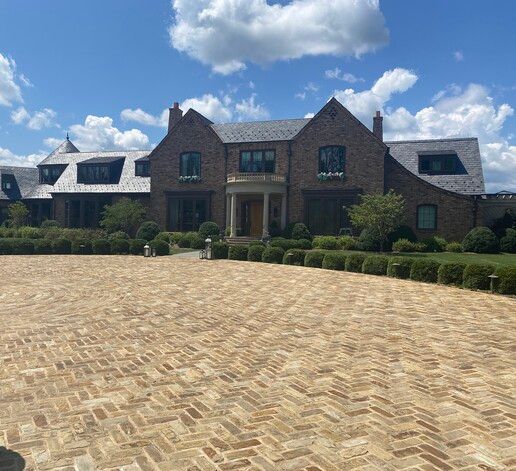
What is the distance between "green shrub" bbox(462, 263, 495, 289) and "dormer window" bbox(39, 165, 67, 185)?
142ft

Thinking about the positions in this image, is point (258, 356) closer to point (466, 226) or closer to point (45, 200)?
point (466, 226)

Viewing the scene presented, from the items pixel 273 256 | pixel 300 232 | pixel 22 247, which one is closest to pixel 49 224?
pixel 22 247

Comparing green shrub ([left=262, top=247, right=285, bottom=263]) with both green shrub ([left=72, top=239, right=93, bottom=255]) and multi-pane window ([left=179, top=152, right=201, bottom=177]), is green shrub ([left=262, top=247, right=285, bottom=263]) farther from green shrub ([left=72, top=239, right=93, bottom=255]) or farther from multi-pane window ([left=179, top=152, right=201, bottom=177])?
multi-pane window ([left=179, top=152, right=201, bottom=177])

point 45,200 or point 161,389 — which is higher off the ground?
point 45,200

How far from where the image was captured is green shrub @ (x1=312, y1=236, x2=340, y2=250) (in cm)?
2920

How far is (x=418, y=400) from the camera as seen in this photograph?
18.2 feet

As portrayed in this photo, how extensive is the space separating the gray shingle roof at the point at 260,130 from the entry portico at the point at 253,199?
3869 millimetres

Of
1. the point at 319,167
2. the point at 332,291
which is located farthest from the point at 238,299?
the point at 319,167

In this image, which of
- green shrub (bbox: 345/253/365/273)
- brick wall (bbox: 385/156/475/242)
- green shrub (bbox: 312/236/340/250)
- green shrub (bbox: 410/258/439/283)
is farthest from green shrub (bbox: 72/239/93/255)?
brick wall (bbox: 385/156/475/242)

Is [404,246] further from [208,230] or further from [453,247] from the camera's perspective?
[208,230]

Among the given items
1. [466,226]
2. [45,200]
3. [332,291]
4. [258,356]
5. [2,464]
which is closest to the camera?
[2,464]

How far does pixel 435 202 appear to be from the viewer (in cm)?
3075

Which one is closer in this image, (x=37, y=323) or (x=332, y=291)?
(x=37, y=323)

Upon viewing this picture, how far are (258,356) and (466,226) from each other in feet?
90.3
